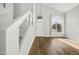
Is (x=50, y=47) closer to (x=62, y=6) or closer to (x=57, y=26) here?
(x=57, y=26)

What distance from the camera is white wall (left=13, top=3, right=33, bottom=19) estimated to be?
146cm

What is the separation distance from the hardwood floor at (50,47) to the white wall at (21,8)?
0.37 meters

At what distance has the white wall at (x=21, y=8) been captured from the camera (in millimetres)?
1456

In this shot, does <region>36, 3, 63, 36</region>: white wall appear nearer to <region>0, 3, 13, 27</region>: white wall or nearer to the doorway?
the doorway

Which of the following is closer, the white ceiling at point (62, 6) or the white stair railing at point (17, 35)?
the white stair railing at point (17, 35)

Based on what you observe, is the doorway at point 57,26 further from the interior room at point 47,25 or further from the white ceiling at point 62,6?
the white ceiling at point 62,6

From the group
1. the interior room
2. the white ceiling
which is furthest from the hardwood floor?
the white ceiling

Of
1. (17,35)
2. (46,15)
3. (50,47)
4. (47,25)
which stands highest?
(46,15)

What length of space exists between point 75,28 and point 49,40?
1.11 feet

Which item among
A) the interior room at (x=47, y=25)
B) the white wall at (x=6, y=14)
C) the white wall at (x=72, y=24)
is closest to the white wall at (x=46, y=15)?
the interior room at (x=47, y=25)

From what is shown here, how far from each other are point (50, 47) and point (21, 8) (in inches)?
22.5

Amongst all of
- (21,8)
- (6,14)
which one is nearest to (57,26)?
(21,8)

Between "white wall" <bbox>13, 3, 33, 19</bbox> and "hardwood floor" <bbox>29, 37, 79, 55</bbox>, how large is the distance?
37 cm

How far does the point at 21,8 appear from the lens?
1479 mm
